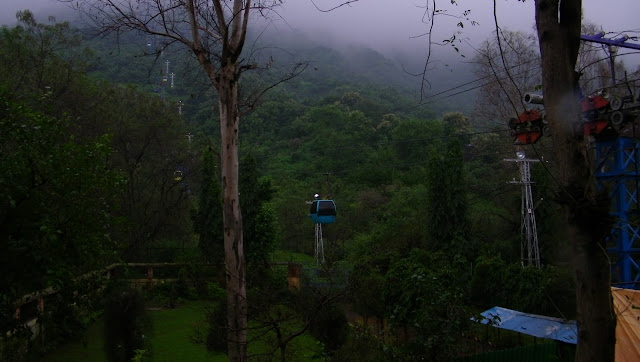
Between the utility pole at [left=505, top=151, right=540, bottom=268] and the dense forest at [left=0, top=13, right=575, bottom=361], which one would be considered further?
the utility pole at [left=505, top=151, right=540, bottom=268]

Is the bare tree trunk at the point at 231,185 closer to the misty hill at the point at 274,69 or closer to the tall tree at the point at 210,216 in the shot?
the misty hill at the point at 274,69

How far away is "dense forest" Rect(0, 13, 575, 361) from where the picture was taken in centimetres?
608

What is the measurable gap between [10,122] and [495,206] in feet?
81.5

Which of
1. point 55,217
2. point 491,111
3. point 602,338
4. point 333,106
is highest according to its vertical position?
point 333,106

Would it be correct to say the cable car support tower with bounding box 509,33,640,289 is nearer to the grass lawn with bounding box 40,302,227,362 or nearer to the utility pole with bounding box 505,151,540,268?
the grass lawn with bounding box 40,302,227,362

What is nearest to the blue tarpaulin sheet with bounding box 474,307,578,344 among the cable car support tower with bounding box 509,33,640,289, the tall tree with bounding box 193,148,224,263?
the cable car support tower with bounding box 509,33,640,289

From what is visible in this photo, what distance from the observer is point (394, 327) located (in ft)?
26.2

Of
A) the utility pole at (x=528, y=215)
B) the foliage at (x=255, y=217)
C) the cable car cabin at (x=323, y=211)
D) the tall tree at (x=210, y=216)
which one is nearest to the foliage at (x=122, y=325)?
the foliage at (x=255, y=217)

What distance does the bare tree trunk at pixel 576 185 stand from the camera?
2.56m

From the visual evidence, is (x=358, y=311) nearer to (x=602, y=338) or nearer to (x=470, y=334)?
(x=470, y=334)

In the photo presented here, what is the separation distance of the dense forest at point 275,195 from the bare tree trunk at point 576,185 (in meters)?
0.49

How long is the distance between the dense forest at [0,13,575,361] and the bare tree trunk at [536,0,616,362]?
0.49 meters

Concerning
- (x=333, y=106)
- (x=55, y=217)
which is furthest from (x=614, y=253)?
(x=333, y=106)

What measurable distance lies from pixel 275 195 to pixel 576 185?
26594mm
